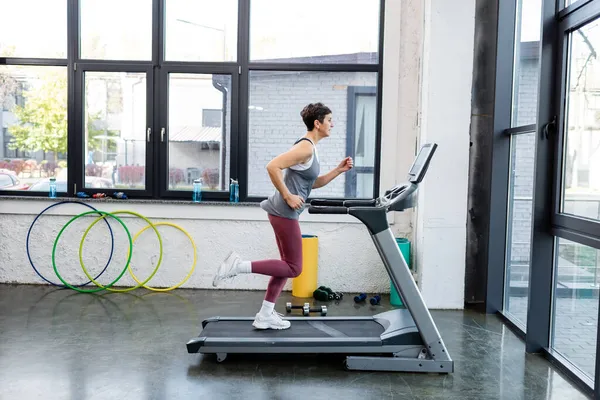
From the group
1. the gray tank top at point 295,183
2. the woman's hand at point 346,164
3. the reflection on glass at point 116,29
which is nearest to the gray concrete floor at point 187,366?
the gray tank top at point 295,183

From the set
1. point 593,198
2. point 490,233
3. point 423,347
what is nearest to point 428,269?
point 490,233

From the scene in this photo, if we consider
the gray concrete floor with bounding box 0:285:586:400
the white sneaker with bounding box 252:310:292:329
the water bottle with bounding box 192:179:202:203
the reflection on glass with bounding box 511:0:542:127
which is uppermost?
the reflection on glass with bounding box 511:0:542:127

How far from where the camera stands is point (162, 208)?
6348 millimetres

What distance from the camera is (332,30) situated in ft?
21.0

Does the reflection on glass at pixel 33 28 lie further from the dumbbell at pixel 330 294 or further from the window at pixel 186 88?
the dumbbell at pixel 330 294

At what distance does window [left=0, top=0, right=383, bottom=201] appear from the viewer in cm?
639

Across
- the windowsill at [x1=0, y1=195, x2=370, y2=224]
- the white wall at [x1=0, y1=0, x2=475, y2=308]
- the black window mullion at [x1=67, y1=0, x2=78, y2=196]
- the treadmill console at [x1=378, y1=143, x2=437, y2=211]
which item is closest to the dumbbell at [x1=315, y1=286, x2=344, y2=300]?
the white wall at [x1=0, y1=0, x2=475, y2=308]

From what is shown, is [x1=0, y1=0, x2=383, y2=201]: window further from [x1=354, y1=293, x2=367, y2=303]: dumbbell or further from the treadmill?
Result: the treadmill

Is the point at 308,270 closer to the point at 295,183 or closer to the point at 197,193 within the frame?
the point at 197,193

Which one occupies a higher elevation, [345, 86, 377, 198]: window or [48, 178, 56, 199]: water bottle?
[345, 86, 377, 198]: window

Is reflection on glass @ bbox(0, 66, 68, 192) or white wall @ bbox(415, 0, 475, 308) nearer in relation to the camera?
white wall @ bbox(415, 0, 475, 308)

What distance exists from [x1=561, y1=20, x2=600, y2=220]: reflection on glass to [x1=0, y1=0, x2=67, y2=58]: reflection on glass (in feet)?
16.1

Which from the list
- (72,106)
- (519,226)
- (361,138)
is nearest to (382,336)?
(519,226)

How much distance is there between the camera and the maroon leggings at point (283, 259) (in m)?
4.30
